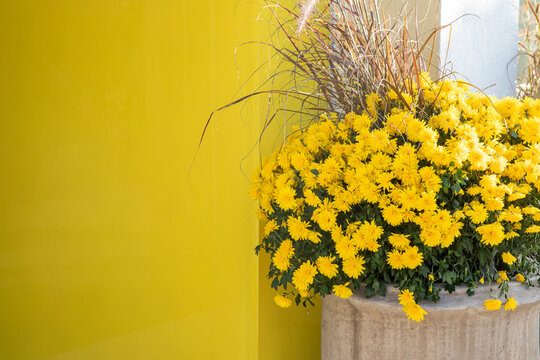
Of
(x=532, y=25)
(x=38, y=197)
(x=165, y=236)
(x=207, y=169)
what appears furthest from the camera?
(x=532, y=25)

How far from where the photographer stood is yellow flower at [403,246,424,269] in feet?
5.10

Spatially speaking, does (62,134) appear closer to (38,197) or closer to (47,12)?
(38,197)

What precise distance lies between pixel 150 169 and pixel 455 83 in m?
1.22

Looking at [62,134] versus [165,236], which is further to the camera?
[62,134]

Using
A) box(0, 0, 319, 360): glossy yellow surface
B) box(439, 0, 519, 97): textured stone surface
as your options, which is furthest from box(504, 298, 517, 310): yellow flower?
box(439, 0, 519, 97): textured stone surface

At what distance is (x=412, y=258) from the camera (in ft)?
5.12

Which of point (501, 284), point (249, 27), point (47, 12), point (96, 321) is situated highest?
point (47, 12)

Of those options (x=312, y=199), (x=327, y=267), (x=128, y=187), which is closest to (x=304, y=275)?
(x=327, y=267)

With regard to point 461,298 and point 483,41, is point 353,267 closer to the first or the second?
point 461,298

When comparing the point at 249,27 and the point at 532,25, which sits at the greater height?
the point at 532,25

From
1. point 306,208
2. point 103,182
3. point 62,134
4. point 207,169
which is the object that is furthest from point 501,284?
point 62,134

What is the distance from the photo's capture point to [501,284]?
1667 mm

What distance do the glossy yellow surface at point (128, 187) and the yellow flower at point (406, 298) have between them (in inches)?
28.0

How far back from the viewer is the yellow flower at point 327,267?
1649 mm
